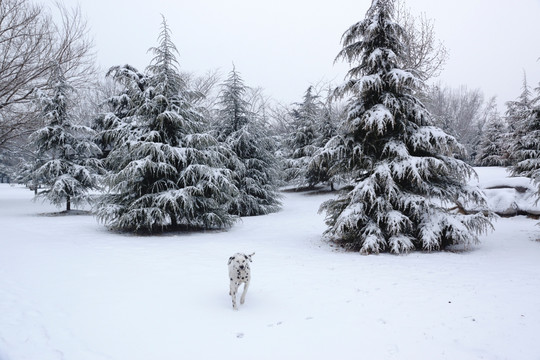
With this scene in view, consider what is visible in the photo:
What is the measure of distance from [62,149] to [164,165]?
939cm

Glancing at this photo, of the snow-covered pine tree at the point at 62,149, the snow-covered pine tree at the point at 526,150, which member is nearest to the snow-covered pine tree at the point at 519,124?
the snow-covered pine tree at the point at 526,150

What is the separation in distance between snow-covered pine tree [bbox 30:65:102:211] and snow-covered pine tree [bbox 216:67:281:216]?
6706 millimetres

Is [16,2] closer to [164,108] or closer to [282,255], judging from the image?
[164,108]

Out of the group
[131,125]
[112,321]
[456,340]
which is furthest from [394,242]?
[131,125]

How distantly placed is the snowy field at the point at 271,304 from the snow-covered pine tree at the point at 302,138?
53.6 ft

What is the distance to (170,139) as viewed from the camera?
12.2 meters

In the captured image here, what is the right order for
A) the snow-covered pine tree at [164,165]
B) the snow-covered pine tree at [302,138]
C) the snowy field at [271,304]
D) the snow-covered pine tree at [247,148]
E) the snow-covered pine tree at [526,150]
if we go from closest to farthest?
the snowy field at [271,304] < the snow-covered pine tree at [164,165] < the snow-covered pine tree at [526,150] < the snow-covered pine tree at [247,148] < the snow-covered pine tree at [302,138]

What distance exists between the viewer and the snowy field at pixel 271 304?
3.95 meters

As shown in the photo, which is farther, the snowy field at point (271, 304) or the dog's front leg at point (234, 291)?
the dog's front leg at point (234, 291)

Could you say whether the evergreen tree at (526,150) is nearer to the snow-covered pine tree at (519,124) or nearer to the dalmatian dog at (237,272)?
the snow-covered pine tree at (519,124)

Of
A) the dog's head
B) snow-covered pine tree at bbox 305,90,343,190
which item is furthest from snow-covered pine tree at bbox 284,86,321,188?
the dog's head

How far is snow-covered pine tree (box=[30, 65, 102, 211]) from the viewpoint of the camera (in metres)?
16.9

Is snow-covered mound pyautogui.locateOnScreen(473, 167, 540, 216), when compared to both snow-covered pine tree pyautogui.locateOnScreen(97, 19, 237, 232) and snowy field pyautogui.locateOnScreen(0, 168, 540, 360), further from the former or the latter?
snow-covered pine tree pyautogui.locateOnScreen(97, 19, 237, 232)

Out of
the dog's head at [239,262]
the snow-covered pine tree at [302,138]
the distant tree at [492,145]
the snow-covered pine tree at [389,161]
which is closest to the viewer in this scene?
the dog's head at [239,262]
